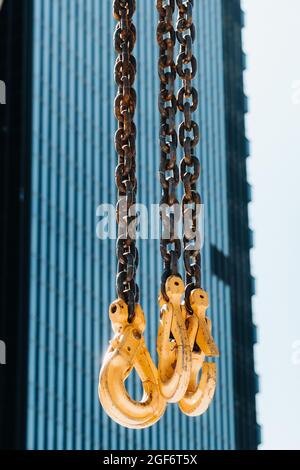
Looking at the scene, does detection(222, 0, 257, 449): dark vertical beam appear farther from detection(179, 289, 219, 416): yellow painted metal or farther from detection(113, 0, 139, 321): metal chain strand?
detection(179, 289, 219, 416): yellow painted metal

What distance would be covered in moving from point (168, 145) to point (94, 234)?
1779 inches

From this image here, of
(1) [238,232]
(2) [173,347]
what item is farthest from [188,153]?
(1) [238,232]

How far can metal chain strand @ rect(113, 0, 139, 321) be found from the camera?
7367 mm

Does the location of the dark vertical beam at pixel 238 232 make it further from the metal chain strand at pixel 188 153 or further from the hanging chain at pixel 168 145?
the hanging chain at pixel 168 145

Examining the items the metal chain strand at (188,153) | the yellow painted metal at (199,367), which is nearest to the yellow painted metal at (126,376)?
the yellow painted metal at (199,367)

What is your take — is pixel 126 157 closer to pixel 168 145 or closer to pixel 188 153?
pixel 168 145

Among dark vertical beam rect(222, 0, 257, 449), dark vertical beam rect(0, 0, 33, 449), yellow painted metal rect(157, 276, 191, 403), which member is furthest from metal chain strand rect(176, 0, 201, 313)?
dark vertical beam rect(222, 0, 257, 449)

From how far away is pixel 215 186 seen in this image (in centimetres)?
6375

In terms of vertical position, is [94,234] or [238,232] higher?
[238,232]

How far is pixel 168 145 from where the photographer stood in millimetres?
7668

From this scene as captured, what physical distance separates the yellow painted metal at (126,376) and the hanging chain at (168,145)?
28 cm

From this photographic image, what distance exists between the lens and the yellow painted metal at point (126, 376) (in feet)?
23.1

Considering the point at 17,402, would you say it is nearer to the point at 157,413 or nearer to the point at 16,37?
the point at 16,37
